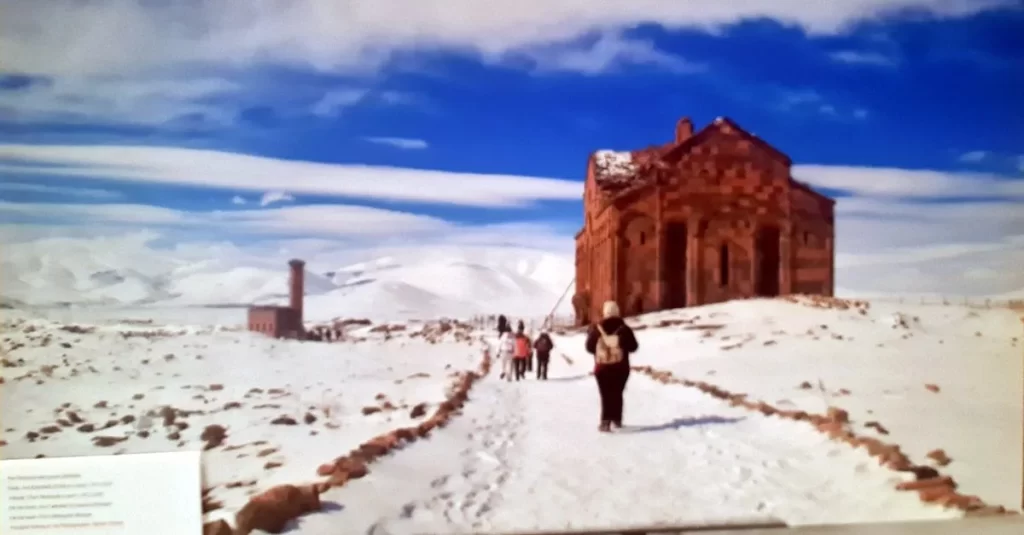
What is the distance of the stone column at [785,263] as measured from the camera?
3428 millimetres

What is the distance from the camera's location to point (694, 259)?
3.45m

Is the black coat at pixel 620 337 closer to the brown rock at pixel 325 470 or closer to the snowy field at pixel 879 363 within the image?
the snowy field at pixel 879 363

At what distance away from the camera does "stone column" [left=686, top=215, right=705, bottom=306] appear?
3.45 metres

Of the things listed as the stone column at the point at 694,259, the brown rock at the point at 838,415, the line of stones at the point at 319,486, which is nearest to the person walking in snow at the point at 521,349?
the line of stones at the point at 319,486

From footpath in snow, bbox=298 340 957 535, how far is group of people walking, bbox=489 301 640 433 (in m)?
0.05

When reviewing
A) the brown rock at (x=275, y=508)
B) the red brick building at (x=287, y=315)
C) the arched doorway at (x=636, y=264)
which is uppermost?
the arched doorway at (x=636, y=264)

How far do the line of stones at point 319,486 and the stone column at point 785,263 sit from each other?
140 centimetres

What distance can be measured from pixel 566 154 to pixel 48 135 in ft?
5.92

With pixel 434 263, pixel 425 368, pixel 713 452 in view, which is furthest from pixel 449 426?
pixel 713 452

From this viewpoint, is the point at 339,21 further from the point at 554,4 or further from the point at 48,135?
the point at 48,135

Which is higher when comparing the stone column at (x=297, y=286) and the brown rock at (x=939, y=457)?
the stone column at (x=297, y=286)

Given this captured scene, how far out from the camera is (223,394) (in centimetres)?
288

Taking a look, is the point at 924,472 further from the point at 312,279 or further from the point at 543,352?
the point at 312,279

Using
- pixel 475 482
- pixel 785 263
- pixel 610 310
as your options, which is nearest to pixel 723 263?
pixel 785 263
